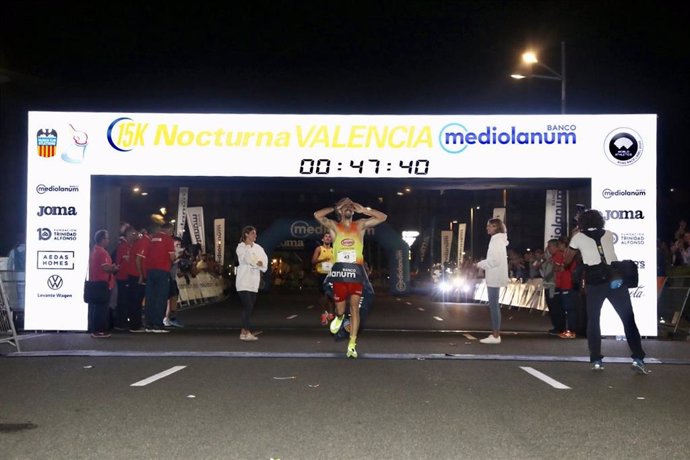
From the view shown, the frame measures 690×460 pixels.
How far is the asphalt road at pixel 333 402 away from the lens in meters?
5.78

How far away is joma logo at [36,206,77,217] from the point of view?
1509cm

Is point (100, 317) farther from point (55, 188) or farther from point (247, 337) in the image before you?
point (247, 337)

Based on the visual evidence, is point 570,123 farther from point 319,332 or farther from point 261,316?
point 261,316

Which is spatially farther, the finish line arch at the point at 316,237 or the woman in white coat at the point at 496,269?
the finish line arch at the point at 316,237

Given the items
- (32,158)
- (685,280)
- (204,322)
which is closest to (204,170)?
(32,158)

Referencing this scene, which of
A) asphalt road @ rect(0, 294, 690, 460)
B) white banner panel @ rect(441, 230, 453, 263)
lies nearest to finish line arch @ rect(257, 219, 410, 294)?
white banner panel @ rect(441, 230, 453, 263)

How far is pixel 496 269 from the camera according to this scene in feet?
45.7

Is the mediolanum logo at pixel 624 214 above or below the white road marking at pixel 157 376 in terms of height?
above

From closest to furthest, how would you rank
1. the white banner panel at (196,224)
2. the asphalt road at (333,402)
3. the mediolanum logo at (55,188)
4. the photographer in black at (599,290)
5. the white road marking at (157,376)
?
the asphalt road at (333,402), the white road marking at (157,376), the photographer in black at (599,290), the mediolanum logo at (55,188), the white banner panel at (196,224)

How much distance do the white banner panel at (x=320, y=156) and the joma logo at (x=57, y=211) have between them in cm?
2

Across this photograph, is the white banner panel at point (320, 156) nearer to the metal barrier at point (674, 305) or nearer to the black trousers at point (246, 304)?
the metal barrier at point (674, 305)

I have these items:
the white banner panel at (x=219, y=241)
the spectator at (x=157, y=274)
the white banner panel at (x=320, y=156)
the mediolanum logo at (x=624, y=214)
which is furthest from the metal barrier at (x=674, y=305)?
the white banner panel at (x=219, y=241)

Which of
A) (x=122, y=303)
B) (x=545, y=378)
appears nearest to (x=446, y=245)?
(x=122, y=303)

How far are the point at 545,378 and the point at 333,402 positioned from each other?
286 centimetres
